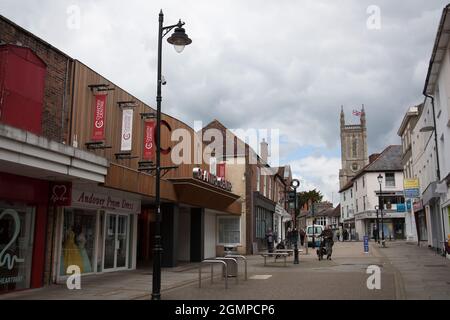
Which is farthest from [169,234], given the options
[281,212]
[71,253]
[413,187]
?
[281,212]

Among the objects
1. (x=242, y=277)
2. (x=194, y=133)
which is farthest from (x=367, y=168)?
(x=242, y=277)

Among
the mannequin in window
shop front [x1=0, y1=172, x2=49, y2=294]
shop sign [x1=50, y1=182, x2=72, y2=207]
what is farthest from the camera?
the mannequin in window

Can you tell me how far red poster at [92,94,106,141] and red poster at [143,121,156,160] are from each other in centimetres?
280

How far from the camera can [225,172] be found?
30516mm

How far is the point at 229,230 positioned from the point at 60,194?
1790cm

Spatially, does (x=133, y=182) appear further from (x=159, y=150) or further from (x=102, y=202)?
(x=159, y=150)

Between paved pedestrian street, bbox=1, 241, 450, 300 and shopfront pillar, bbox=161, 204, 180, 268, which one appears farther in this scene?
shopfront pillar, bbox=161, 204, 180, 268

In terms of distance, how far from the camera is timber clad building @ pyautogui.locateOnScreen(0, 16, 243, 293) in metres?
11.4

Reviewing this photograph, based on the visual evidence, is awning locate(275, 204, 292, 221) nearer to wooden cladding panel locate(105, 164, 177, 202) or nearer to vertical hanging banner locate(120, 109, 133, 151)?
wooden cladding panel locate(105, 164, 177, 202)

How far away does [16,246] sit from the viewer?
12.0 metres

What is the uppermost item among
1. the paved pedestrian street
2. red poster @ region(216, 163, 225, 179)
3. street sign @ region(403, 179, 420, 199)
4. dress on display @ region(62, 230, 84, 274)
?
red poster @ region(216, 163, 225, 179)

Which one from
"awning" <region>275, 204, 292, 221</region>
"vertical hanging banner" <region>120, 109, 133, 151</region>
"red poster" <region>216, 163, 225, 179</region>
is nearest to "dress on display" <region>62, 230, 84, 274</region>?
"vertical hanging banner" <region>120, 109, 133, 151</region>

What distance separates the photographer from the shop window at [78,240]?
1425cm

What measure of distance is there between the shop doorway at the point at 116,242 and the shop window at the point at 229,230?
39.3ft
